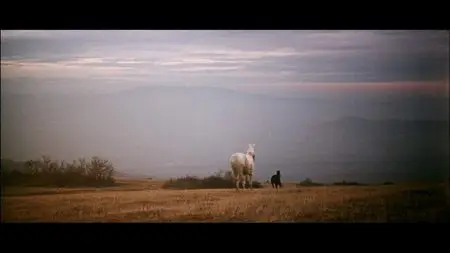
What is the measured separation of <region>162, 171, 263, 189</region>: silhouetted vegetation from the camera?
516 centimetres

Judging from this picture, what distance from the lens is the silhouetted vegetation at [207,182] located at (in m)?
5.16

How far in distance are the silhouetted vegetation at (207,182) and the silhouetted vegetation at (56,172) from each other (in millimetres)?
503

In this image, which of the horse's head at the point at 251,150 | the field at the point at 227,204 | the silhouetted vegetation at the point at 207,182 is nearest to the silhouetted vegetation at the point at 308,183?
the field at the point at 227,204

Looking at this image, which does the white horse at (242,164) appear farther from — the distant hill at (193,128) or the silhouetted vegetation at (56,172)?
the silhouetted vegetation at (56,172)

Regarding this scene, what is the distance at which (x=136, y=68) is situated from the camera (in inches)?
203

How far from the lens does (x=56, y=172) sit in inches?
205

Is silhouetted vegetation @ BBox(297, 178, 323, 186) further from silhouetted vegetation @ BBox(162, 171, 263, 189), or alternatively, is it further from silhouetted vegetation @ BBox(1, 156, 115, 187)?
silhouetted vegetation @ BBox(1, 156, 115, 187)

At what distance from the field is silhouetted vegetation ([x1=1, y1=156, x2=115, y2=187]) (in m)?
0.06

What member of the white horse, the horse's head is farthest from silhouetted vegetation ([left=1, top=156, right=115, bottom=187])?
the horse's head

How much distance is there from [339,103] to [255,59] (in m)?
0.74

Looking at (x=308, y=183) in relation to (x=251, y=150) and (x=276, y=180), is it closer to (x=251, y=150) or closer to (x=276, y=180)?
(x=276, y=180)

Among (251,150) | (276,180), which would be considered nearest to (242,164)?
(251,150)
